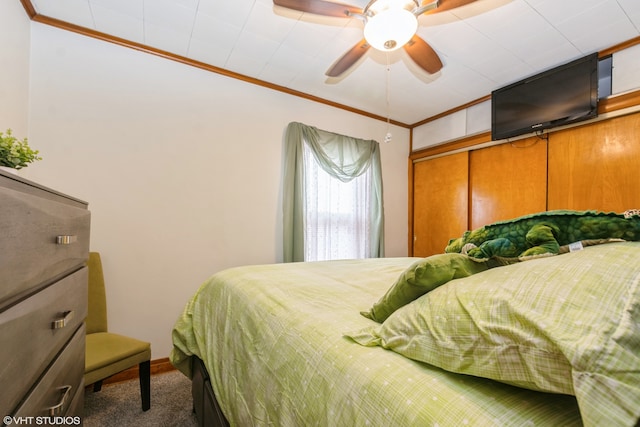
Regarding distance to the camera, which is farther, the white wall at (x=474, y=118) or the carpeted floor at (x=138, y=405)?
the white wall at (x=474, y=118)

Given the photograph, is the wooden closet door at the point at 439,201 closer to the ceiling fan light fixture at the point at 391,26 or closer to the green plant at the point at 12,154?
the ceiling fan light fixture at the point at 391,26

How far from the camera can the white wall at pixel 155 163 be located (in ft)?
6.49

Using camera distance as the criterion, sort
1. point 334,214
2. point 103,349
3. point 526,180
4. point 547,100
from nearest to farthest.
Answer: point 103,349
point 547,100
point 526,180
point 334,214

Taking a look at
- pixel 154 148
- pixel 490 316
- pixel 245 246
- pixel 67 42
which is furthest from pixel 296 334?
pixel 67 42

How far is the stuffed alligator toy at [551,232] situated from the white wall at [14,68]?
248 centimetres

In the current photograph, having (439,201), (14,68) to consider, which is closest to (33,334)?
(14,68)

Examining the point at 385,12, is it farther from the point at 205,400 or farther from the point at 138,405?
the point at 138,405

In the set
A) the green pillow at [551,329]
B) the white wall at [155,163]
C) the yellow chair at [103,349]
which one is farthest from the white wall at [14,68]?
the green pillow at [551,329]

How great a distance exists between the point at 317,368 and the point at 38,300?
762 millimetres

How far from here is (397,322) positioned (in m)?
0.70

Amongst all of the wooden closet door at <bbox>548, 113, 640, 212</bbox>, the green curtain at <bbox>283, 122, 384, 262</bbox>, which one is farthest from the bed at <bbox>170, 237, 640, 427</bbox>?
the wooden closet door at <bbox>548, 113, 640, 212</bbox>

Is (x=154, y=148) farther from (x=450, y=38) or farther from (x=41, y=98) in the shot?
(x=450, y=38)

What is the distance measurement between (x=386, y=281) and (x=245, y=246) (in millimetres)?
1557

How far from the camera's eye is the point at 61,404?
865 mm
